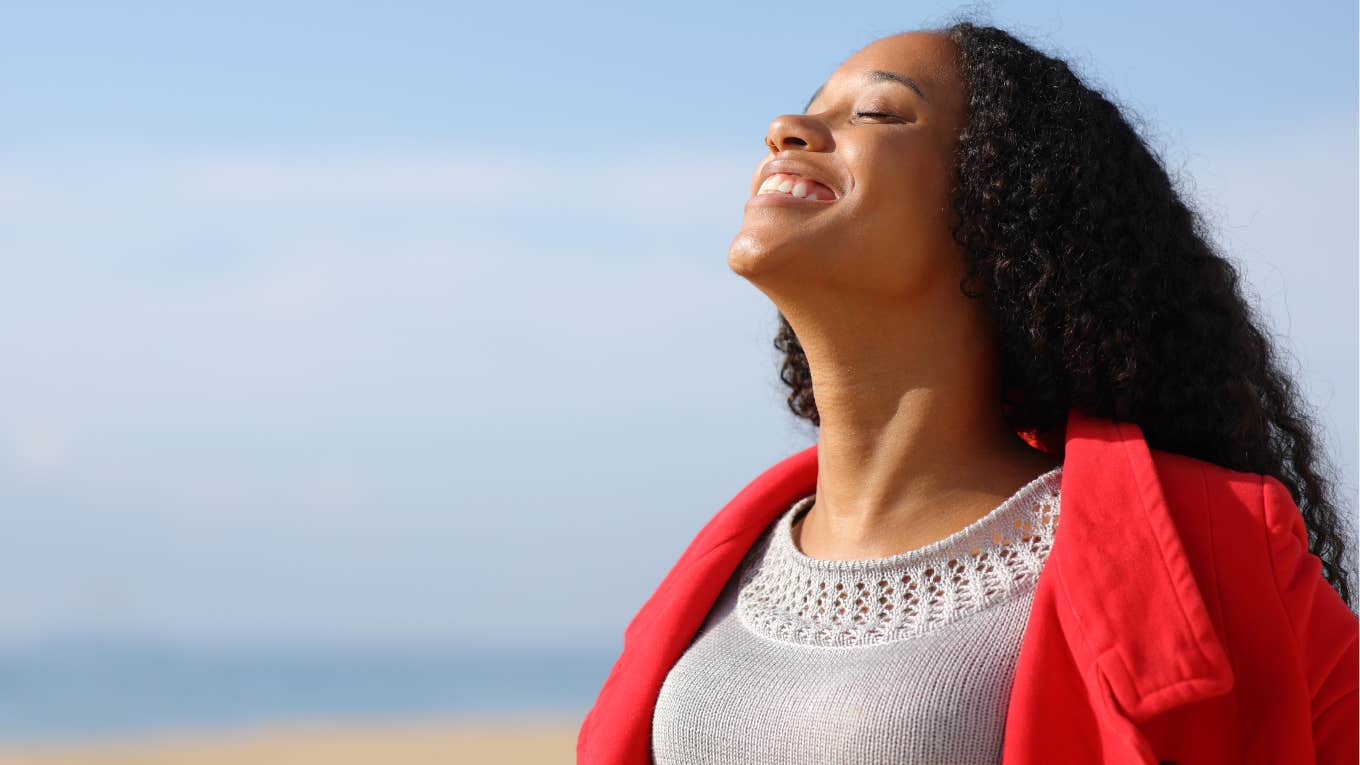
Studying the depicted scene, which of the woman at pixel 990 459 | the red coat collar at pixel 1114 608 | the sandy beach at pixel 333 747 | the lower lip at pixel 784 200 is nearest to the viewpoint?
the red coat collar at pixel 1114 608

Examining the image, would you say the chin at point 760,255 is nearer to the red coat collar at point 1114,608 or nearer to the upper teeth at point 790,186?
the upper teeth at point 790,186

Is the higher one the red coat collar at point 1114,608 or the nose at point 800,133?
the nose at point 800,133

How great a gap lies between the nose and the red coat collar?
2.20ft

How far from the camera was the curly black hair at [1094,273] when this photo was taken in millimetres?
2490

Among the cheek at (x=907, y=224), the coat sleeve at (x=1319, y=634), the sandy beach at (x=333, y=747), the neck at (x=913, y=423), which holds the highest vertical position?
the sandy beach at (x=333, y=747)

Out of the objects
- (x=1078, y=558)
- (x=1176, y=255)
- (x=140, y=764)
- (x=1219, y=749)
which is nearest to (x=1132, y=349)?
(x=1176, y=255)

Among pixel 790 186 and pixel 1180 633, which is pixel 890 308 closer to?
pixel 790 186

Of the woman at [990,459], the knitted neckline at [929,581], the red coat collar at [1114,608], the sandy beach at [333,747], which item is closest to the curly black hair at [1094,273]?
the woman at [990,459]

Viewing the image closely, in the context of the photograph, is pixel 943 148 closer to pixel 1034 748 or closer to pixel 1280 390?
pixel 1280 390

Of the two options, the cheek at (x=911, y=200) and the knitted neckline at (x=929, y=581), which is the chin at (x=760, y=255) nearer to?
the cheek at (x=911, y=200)

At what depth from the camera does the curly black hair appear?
2490 mm

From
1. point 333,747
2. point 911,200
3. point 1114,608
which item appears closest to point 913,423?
point 911,200

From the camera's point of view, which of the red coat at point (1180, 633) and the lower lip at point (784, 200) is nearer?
the red coat at point (1180, 633)

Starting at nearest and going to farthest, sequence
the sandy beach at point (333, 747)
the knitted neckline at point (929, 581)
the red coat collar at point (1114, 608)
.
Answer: the red coat collar at point (1114, 608) < the knitted neckline at point (929, 581) < the sandy beach at point (333, 747)
